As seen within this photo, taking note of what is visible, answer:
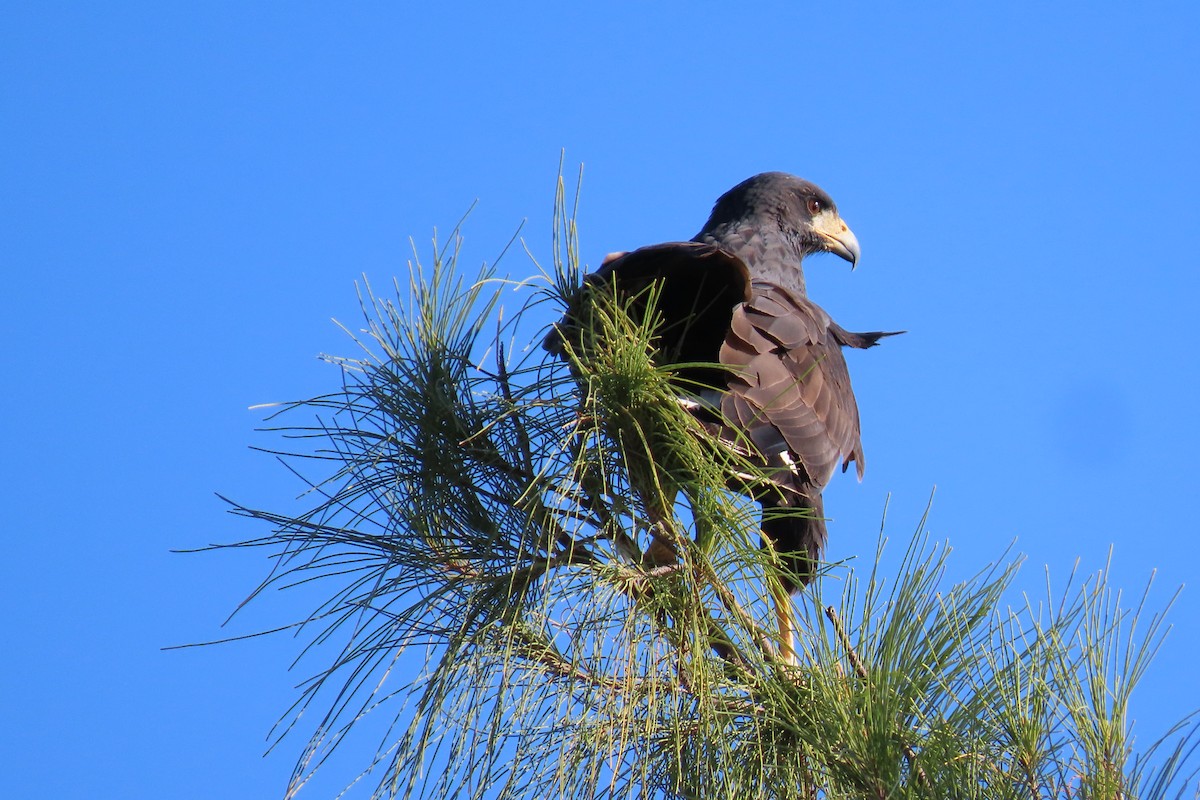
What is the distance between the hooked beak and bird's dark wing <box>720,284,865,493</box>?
4.98 feet

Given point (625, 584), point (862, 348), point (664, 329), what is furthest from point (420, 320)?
point (862, 348)

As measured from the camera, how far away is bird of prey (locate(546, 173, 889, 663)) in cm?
286

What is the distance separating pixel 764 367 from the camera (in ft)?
10.6

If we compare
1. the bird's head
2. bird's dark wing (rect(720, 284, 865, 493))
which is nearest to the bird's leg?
bird's dark wing (rect(720, 284, 865, 493))

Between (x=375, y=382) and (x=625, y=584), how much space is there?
0.73 metres

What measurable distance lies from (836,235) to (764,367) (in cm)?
223

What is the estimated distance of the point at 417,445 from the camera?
109 inches

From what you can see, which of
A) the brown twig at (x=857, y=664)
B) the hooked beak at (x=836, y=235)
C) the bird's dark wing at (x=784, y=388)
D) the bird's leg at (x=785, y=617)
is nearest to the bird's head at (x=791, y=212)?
the hooked beak at (x=836, y=235)

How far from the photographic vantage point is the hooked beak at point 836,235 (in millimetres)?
5258

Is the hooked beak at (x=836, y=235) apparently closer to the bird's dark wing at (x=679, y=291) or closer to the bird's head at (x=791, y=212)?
the bird's head at (x=791, y=212)

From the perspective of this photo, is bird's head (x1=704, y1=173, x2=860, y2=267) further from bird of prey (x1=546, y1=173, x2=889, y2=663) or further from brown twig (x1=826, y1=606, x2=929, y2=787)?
brown twig (x1=826, y1=606, x2=929, y2=787)

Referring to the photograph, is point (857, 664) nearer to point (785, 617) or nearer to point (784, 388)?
point (785, 617)

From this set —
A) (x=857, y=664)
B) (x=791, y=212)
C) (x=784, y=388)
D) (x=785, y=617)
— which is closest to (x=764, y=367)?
(x=784, y=388)

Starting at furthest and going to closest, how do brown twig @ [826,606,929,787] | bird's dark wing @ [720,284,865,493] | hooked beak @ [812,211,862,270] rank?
hooked beak @ [812,211,862,270] < bird's dark wing @ [720,284,865,493] < brown twig @ [826,606,929,787]
